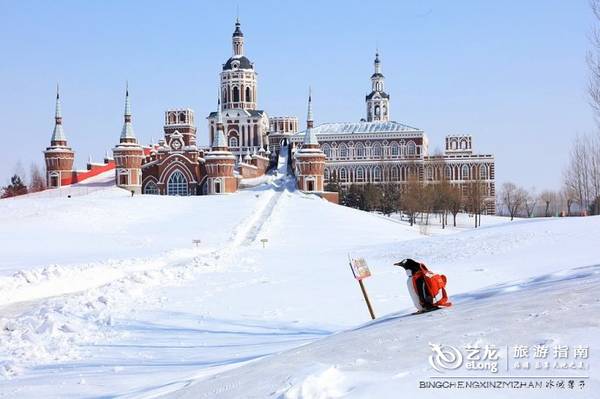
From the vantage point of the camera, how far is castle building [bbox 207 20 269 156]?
90250 millimetres

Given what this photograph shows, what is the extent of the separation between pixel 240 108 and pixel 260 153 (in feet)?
28.5

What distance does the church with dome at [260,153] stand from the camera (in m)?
65.6

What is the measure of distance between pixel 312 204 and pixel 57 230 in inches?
802

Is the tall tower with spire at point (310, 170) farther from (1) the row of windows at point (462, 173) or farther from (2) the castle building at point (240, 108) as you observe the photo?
(2) the castle building at point (240, 108)

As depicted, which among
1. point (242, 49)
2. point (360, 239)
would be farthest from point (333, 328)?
point (242, 49)

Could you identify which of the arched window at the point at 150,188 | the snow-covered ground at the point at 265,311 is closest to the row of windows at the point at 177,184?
the arched window at the point at 150,188

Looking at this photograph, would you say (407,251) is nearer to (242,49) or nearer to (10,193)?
(10,193)

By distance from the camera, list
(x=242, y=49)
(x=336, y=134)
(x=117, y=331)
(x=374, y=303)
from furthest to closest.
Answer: (x=242, y=49) < (x=336, y=134) < (x=374, y=303) < (x=117, y=331)

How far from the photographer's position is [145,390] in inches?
278

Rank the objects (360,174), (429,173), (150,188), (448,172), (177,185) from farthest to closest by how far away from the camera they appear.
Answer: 1. (360,174)
2. (448,172)
3. (429,173)
4. (150,188)
5. (177,185)

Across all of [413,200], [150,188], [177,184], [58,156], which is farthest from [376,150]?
[58,156]

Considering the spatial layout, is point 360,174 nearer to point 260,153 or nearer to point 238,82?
point 260,153

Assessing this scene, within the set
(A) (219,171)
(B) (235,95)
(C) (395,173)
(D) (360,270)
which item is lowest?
(D) (360,270)

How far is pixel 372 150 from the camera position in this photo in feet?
282
